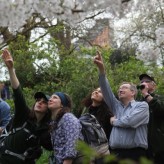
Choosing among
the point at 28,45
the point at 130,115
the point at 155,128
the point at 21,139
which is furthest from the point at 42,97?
the point at 28,45

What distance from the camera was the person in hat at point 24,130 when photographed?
167 inches

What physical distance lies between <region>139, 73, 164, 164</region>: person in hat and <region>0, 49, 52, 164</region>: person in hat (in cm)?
100

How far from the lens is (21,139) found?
13.9 feet

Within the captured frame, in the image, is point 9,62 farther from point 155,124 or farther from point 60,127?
point 155,124

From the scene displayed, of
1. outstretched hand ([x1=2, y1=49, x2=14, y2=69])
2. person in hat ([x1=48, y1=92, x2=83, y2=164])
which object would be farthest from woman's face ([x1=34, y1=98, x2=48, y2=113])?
outstretched hand ([x1=2, y1=49, x2=14, y2=69])

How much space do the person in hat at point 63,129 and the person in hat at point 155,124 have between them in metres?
0.83

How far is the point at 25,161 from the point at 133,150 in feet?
3.27

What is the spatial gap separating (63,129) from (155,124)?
3.51ft

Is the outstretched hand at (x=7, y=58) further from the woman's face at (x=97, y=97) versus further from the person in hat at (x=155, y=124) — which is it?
the person in hat at (x=155, y=124)

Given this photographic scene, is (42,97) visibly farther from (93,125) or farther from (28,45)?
(28,45)

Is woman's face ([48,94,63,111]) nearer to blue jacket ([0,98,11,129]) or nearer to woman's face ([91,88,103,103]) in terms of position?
woman's face ([91,88,103,103])

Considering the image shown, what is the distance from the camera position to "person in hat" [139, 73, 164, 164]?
179 inches

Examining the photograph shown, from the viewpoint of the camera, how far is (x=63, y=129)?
4.10m

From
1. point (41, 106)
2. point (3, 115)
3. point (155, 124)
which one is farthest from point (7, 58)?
point (155, 124)
